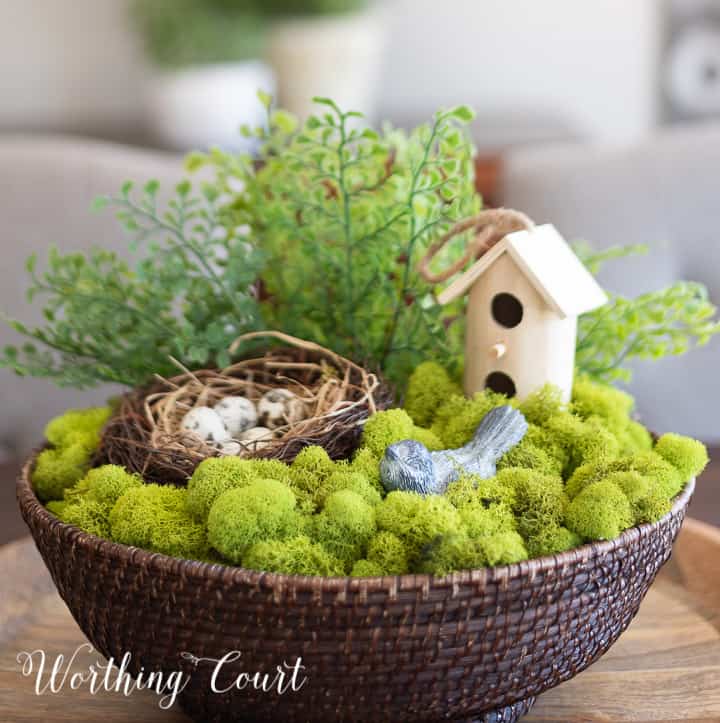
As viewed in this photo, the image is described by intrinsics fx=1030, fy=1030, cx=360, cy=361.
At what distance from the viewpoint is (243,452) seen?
0.67m

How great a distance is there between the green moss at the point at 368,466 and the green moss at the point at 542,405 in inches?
5.0

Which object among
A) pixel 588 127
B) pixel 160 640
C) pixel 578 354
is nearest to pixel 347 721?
pixel 160 640

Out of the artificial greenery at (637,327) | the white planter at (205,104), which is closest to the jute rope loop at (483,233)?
the artificial greenery at (637,327)

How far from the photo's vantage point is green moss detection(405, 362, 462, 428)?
770 mm

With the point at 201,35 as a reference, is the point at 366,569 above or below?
below

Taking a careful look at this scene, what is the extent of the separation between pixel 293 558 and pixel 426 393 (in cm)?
24

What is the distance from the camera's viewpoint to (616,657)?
0.76 metres

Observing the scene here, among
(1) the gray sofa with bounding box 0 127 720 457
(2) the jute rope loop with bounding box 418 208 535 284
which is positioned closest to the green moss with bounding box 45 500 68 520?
(2) the jute rope loop with bounding box 418 208 535 284

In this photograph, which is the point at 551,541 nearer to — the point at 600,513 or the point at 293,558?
the point at 600,513

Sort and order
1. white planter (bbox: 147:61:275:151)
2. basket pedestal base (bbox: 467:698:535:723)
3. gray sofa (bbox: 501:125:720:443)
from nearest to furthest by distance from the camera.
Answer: basket pedestal base (bbox: 467:698:535:723), gray sofa (bbox: 501:125:720:443), white planter (bbox: 147:61:275:151)

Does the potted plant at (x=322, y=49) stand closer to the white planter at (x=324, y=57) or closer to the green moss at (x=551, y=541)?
the white planter at (x=324, y=57)

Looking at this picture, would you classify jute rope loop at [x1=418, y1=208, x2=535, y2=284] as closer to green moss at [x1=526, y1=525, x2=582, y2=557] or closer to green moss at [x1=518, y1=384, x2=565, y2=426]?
green moss at [x1=518, y1=384, x2=565, y2=426]

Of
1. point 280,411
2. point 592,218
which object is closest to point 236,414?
point 280,411

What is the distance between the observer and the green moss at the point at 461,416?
720 millimetres
